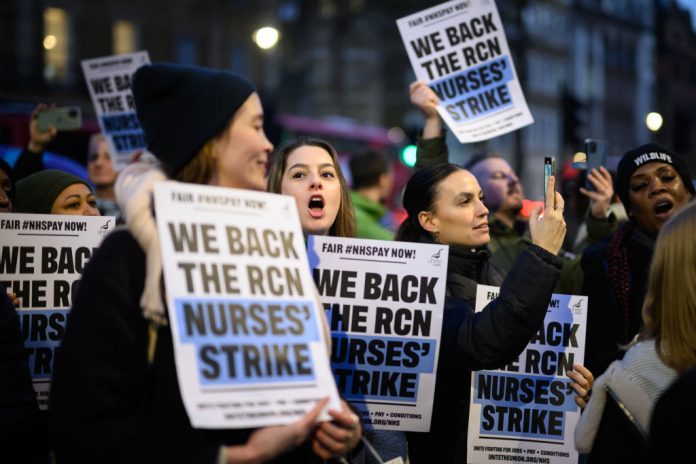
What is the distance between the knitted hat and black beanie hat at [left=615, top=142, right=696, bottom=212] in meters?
2.87

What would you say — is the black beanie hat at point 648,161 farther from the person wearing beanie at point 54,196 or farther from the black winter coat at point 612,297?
the person wearing beanie at point 54,196

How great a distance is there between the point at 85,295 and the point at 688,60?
1115 centimetres

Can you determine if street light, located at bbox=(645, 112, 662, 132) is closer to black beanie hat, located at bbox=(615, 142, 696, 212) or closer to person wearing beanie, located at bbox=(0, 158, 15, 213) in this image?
black beanie hat, located at bbox=(615, 142, 696, 212)

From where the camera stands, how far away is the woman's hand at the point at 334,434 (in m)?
2.89

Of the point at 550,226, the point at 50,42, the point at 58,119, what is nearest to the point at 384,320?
the point at 550,226

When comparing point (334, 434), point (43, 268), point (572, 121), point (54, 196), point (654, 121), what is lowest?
point (334, 434)

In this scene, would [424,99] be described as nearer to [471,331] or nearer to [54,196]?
[54,196]

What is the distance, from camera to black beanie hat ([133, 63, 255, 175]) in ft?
9.67

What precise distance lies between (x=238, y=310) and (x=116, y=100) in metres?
4.93

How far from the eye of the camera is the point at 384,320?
417 cm

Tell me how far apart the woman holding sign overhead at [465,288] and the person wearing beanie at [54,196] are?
165 cm

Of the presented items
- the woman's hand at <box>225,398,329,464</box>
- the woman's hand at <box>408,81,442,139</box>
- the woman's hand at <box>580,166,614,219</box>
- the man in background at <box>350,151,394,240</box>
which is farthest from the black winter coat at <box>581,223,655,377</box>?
the man in background at <box>350,151,394,240</box>

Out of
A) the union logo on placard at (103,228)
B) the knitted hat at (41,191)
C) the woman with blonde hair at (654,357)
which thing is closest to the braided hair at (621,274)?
the woman with blonde hair at (654,357)

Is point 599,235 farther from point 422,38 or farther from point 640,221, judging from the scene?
point 422,38
